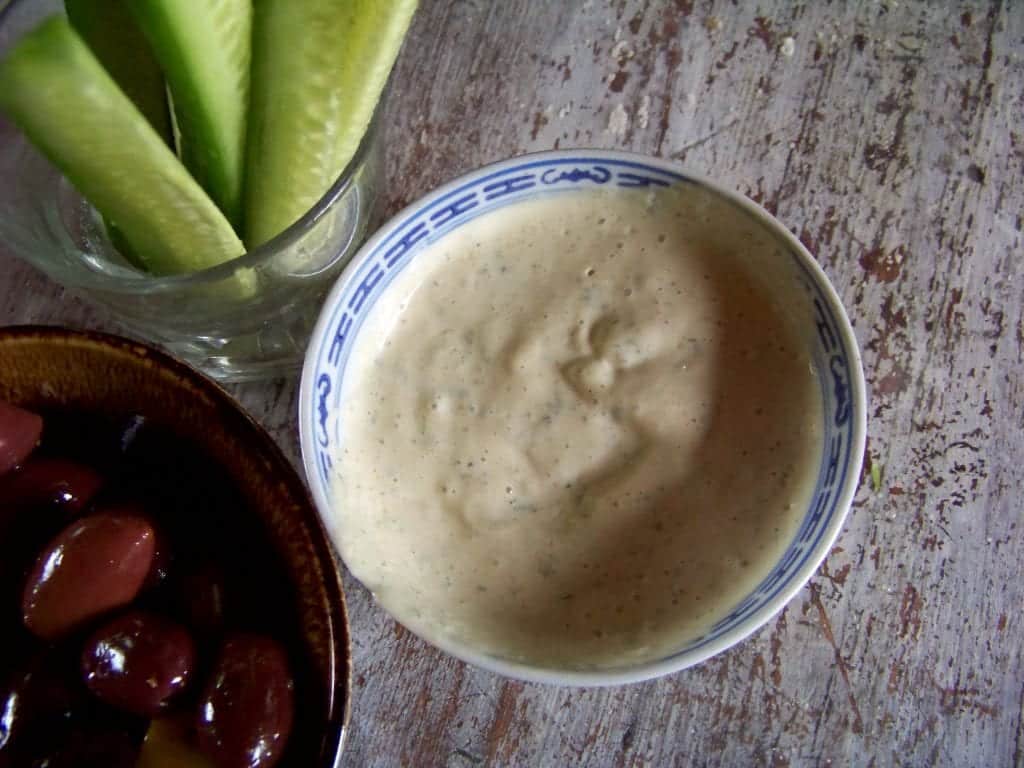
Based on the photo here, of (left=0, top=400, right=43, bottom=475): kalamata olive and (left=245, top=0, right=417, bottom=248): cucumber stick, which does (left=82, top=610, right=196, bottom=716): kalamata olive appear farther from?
(left=245, top=0, right=417, bottom=248): cucumber stick

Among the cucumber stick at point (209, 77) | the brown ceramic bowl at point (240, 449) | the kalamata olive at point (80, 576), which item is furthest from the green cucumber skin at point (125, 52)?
the kalamata olive at point (80, 576)

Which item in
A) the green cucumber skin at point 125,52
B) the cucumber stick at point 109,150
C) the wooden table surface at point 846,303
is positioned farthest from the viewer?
the wooden table surface at point 846,303

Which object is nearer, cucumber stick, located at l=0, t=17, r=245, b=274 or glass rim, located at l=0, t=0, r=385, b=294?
cucumber stick, located at l=0, t=17, r=245, b=274

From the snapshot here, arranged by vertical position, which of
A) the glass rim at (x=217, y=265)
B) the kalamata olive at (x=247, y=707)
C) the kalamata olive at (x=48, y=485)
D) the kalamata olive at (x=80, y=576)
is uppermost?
the glass rim at (x=217, y=265)

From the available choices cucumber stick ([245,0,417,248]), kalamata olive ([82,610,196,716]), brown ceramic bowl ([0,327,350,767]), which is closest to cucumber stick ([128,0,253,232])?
cucumber stick ([245,0,417,248])

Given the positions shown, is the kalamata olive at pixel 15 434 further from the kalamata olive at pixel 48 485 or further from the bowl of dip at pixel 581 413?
the bowl of dip at pixel 581 413

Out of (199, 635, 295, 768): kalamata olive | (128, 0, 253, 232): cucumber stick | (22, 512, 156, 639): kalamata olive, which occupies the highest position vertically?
(128, 0, 253, 232): cucumber stick

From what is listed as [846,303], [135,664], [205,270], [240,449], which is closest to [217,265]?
[205,270]
